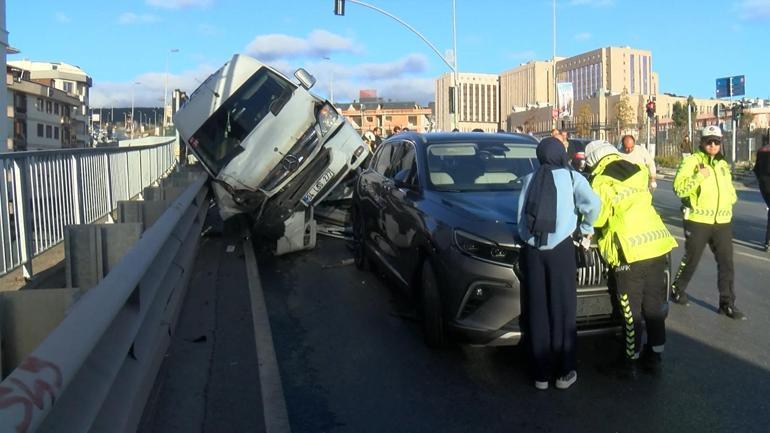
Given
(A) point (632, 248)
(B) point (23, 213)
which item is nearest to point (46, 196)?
(B) point (23, 213)

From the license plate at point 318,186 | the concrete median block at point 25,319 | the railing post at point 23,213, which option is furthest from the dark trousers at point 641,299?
the license plate at point 318,186

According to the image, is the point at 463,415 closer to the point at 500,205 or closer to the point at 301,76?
the point at 500,205

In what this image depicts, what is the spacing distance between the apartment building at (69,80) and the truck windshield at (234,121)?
338ft

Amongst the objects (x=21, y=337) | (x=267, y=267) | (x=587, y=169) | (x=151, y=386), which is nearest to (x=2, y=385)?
(x=21, y=337)

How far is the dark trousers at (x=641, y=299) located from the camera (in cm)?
461

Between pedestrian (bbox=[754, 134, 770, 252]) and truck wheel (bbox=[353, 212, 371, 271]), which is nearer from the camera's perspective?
truck wheel (bbox=[353, 212, 371, 271])

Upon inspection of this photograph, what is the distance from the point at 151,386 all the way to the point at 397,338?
7.08 feet

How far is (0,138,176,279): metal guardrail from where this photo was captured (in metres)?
5.70

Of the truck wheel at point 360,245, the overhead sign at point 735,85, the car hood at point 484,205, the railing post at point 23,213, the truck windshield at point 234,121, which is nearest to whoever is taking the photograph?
the car hood at point 484,205

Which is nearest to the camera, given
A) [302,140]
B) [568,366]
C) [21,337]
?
[21,337]

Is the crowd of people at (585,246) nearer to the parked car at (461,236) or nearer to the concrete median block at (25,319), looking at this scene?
the parked car at (461,236)

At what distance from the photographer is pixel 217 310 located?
6.41 metres

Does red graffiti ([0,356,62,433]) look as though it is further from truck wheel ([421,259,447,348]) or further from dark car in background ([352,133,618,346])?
truck wheel ([421,259,447,348])

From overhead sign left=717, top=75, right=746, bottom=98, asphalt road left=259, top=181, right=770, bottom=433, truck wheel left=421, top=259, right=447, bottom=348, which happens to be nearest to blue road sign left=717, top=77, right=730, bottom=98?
overhead sign left=717, top=75, right=746, bottom=98
